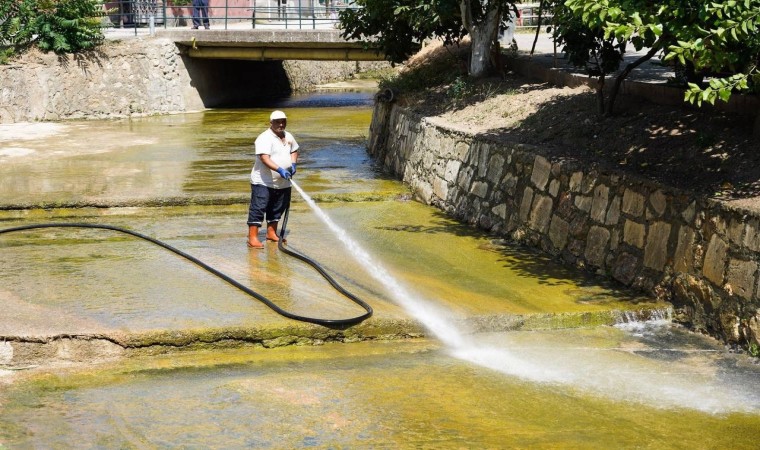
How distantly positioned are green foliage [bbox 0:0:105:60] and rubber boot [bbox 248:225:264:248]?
16.6 meters

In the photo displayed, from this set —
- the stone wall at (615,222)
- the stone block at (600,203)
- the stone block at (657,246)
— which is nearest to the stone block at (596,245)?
the stone wall at (615,222)

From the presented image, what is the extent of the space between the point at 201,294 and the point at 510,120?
6075 mm

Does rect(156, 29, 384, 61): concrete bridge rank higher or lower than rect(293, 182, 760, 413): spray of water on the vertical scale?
higher

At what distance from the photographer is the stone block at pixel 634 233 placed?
30.9 ft

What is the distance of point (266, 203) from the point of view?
11.0 m

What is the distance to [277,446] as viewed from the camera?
20.4 feet

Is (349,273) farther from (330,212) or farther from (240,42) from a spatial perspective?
(240,42)

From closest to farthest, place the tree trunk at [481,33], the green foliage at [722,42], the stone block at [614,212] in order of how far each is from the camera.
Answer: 1. the green foliage at [722,42]
2. the stone block at [614,212]
3. the tree trunk at [481,33]

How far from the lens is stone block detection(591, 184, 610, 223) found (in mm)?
10000

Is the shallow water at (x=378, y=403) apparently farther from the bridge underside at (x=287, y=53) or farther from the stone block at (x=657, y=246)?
the bridge underside at (x=287, y=53)

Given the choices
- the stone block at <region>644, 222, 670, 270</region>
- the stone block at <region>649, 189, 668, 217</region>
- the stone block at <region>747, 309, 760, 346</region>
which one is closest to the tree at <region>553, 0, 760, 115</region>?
the stone block at <region>649, 189, 668, 217</region>

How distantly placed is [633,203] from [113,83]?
2029 centimetres

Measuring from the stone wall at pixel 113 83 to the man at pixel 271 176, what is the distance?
51.0ft

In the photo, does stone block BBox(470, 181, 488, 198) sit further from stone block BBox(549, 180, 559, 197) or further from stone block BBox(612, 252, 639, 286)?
stone block BBox(612, 252, 639, 286)
